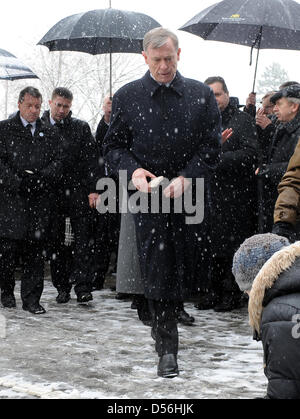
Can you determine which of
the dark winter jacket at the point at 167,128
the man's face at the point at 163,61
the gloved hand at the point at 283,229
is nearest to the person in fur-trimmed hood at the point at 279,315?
the gloved hand at the point at 283,229

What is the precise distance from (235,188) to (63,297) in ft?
6.33

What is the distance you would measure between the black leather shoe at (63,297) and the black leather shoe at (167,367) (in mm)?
2850

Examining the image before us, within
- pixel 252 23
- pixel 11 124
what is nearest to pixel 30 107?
pixel 11 124

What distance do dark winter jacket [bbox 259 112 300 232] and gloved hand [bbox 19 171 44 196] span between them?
6.41 ft

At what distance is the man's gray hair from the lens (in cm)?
495

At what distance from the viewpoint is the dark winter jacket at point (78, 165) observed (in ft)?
25.3

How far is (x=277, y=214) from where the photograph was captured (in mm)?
4637

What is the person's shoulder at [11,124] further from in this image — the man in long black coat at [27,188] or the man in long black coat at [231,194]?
the man in long black coat at [231,194]

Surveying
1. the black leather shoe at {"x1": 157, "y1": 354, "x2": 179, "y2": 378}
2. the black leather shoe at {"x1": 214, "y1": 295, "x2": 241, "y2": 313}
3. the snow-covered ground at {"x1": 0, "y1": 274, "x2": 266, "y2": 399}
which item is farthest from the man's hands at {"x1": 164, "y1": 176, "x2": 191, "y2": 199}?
the black leather shoe at {"x1": 214, "y1": 295, "x2": 241, "y2": 313}

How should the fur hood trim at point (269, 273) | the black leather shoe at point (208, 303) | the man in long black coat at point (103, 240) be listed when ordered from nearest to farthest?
the fur hood trim at point (269, 273)
the black leather shoe at point (208, 303)
the man in long black coat at point (103, 240)

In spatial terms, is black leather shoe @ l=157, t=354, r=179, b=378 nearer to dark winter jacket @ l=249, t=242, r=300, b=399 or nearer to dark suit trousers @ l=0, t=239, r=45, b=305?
dark winter jacket @ l=249, t=242, r=300, b=399

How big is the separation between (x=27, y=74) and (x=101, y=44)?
5.47ft

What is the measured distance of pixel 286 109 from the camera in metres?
6.46
